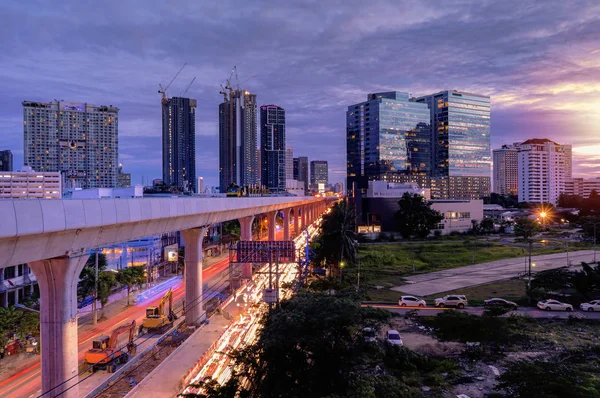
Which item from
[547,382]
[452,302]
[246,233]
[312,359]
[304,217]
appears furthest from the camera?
[304,217]

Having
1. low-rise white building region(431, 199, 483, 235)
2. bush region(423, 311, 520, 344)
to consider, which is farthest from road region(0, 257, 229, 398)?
low-rise white building region(431, 199, 483, 235)

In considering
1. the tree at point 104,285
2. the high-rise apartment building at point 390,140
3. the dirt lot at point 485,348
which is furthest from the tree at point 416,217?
the high-rise apartment building at point 390,140

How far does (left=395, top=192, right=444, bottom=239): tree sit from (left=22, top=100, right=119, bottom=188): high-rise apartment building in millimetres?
109384

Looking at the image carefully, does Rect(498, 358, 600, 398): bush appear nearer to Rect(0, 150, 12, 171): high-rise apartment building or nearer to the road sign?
the road sign

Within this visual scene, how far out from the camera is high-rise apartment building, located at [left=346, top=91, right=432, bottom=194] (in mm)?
188125

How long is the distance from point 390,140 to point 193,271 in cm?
16715

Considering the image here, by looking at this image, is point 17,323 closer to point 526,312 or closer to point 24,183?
point 526,312

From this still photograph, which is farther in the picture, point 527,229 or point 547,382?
point 527,229

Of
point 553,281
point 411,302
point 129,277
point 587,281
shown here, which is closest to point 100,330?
point 129,277

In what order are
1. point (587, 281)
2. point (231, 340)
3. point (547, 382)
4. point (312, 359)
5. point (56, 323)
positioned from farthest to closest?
point (587, 281) → point (231, 340) → point (547, 382) → point (312, 359) → point (56, 323)

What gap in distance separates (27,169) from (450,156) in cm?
17689

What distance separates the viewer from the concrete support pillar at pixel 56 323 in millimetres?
16594

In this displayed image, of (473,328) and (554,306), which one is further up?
(473,328)

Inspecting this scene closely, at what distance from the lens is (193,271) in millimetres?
31750
